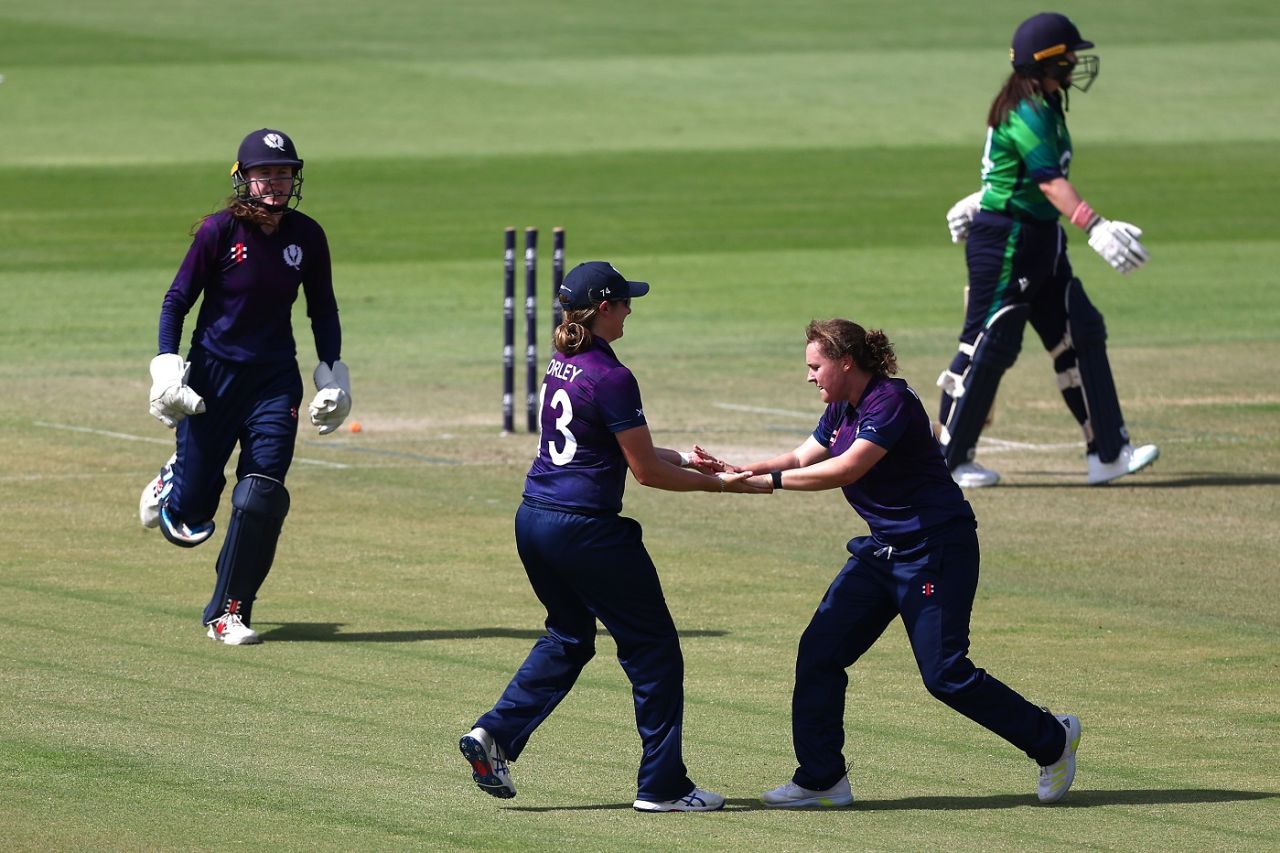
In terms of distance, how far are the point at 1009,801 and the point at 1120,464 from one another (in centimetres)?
767

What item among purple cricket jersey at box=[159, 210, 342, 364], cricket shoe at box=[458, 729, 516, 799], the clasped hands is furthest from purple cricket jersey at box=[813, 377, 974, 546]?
purple cricket jersey at box=[159, 210, 342, 364]

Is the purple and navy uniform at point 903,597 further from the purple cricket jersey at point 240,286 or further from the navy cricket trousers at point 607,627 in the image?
the purple cricket jersey at point 240,286

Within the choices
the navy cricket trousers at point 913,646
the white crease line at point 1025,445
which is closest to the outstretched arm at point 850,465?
the navy cricket trousers at point 913,646

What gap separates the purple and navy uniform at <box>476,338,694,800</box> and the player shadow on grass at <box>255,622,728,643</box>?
2.88m

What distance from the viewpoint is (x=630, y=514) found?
50.8 feet

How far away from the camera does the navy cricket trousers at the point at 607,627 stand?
8.91m

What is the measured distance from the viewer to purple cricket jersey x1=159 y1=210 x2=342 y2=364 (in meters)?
12.2

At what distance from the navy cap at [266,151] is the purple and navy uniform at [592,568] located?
3.44m

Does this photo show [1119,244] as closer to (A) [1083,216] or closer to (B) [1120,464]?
(A) [1083,216]

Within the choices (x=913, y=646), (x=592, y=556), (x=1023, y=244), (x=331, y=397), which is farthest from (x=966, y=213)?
(x=592, y=556)

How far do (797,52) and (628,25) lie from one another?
21.0 ft

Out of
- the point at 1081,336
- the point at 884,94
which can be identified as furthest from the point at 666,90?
the point at 1081,336

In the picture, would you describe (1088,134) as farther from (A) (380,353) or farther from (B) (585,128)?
(A) (380,353)

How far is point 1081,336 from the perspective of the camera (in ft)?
54.5
